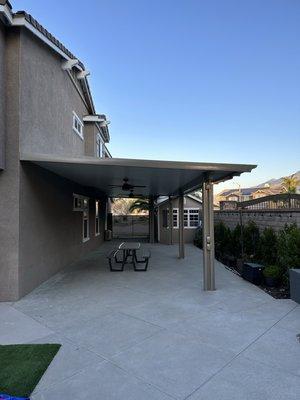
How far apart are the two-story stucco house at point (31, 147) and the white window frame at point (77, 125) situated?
79 centimetres

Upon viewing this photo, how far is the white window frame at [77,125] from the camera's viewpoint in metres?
11.2

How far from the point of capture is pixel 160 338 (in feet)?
13.9

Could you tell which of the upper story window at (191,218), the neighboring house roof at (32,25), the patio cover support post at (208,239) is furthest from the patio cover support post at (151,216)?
the patio cover support post at (208,239)

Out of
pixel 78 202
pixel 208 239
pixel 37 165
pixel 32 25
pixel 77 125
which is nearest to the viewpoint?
pixel 32 25

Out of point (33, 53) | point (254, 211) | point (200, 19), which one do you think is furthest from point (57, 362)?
point (200, 19)

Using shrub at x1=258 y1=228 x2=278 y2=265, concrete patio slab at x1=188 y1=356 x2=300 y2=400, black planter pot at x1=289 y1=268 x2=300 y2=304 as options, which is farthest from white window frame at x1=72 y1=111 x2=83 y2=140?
concrete patio slab at x1=188 y1=356 x2=300 y2=400

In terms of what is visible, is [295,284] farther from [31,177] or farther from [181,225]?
[31,177]

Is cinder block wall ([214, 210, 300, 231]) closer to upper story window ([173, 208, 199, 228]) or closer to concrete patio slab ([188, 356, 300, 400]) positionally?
concrete patio slab ([188, 356, 300, 400])

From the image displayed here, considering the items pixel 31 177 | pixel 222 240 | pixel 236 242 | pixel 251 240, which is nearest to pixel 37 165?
pixel 31 177

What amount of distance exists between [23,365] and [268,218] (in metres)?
7.97

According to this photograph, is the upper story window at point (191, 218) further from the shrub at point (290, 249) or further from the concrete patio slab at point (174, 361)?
the concrete patio slab at point (174, 361)

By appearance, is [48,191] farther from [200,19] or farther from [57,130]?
[200,19]

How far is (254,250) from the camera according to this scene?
9547mm

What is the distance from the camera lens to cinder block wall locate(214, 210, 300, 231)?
7.78 m
